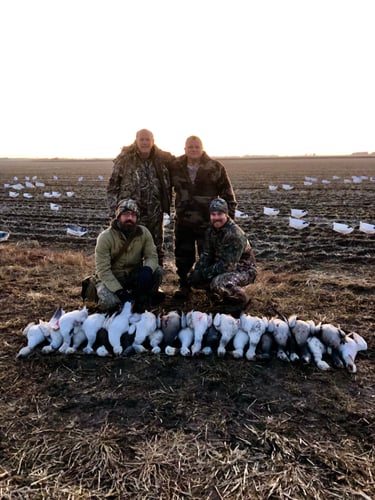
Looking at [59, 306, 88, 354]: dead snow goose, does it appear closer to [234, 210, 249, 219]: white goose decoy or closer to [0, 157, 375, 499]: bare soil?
[0, 157, 375, 499]: bare soil

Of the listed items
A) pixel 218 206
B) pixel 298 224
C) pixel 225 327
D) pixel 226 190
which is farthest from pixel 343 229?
pixel 225 327

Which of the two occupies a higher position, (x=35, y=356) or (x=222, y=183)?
(x=222, y=183)

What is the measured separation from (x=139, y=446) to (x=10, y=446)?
0.89 m

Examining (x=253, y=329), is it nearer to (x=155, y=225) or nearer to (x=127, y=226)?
(x=127, y=226)

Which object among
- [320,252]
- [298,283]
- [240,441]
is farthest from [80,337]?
[320,252]

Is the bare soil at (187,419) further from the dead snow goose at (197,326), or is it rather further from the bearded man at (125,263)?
the bearded man at (125,263)

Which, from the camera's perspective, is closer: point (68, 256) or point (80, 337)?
point (80, 337)

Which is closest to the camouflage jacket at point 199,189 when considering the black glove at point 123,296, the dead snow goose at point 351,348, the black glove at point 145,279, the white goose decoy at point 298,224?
the black glove at point 145,279

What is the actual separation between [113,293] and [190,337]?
1.07m

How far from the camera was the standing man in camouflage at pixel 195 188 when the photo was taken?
16.5ft

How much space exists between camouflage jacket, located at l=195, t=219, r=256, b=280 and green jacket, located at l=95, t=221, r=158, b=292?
0.66 m

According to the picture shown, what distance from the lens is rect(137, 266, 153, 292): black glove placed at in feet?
15.0

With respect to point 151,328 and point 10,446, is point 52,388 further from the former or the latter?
point 151,328

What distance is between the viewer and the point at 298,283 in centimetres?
600
